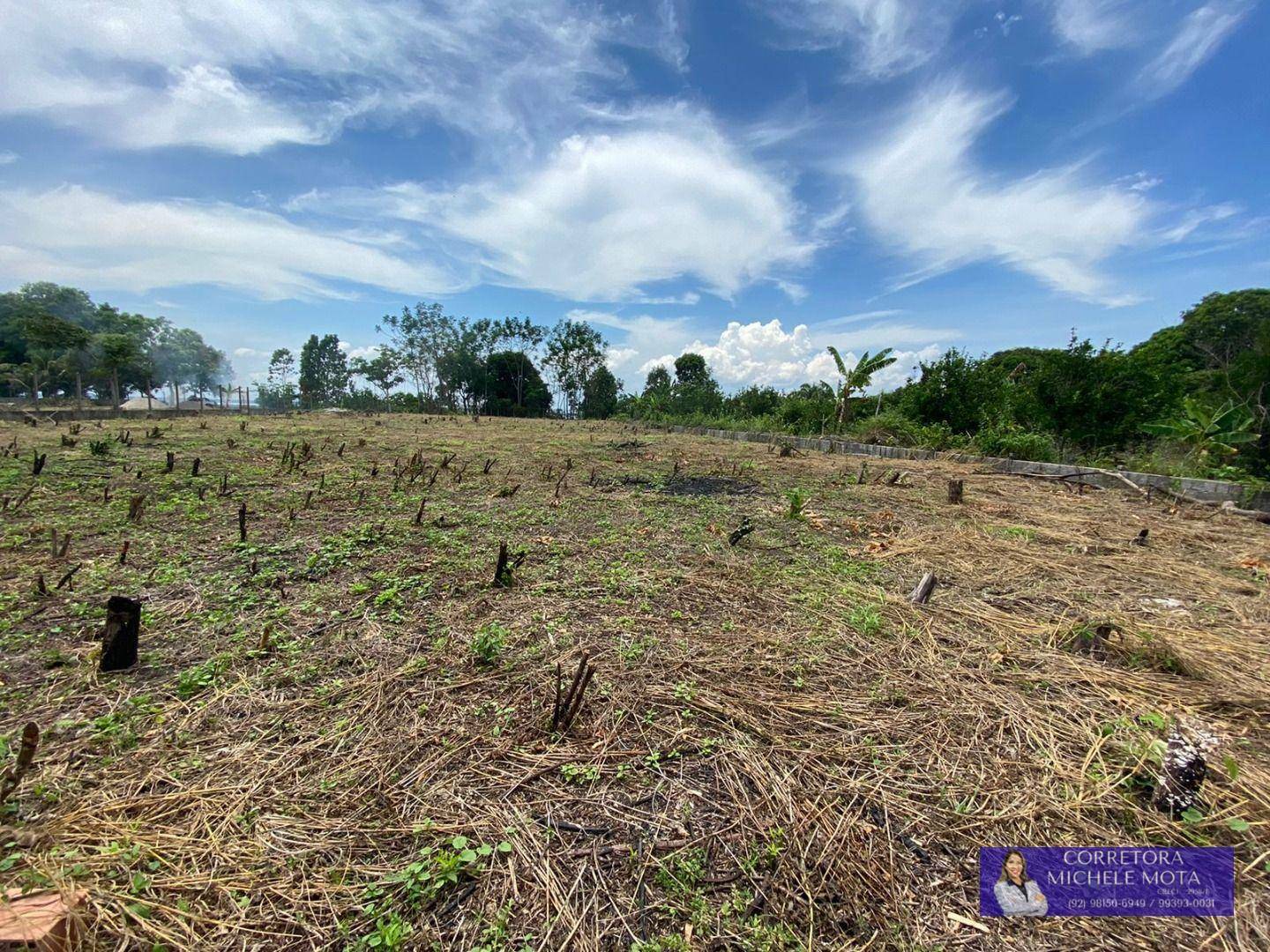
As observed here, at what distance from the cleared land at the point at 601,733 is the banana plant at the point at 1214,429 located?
4.84m

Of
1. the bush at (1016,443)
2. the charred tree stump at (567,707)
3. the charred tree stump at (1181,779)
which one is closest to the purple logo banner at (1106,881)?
the charred tree stump at (1181,779)

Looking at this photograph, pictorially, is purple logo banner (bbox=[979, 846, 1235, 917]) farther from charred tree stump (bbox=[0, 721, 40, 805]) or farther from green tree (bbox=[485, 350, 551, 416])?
green tree (bbox=[485, 350, 551, 416])

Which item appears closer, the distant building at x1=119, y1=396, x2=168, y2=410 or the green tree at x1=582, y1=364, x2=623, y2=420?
the distant building at x1=119, y1=396, x2=168, y2=410

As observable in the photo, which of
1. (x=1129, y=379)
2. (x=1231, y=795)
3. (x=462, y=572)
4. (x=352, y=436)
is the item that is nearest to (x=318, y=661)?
(x=462, y=572)

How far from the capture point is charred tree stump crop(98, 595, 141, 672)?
6.46 ft

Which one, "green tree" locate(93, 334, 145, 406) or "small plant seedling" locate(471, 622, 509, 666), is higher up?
"green tree" locate(93, 334, 145, 406)

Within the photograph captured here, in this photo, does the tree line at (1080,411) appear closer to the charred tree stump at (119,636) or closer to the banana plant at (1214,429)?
the banana plant at (1214,429)

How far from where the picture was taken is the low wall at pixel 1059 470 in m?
5.71

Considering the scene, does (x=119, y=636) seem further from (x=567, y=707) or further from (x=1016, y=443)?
(x=1016, y=443)

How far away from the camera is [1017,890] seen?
1.29 meters

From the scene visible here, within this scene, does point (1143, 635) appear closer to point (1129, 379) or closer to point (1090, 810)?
Result: point (1090, 810)

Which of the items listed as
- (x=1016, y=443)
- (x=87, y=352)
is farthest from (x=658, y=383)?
(x=87, y=352)

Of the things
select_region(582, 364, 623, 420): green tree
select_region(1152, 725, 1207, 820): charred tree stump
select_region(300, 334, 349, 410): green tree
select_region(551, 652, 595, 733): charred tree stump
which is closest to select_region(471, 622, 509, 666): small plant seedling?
select_region(551, 652, 595, 733): charred tree stump

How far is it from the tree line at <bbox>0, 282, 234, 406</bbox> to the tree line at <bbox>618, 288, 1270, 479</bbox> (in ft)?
110
